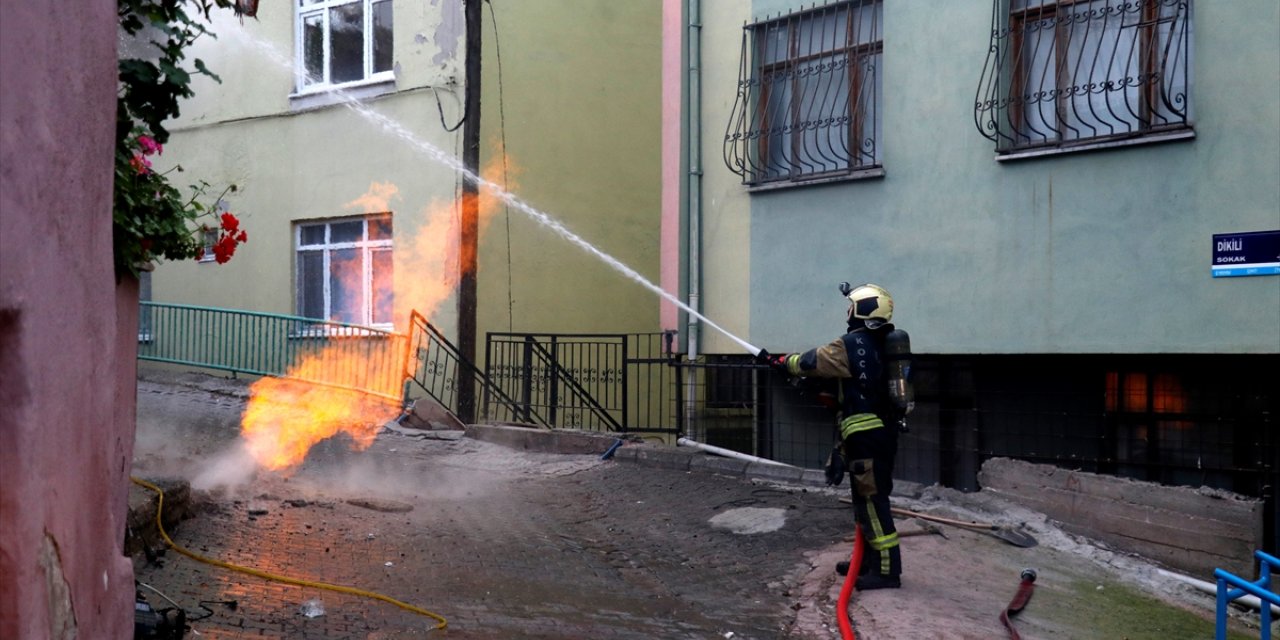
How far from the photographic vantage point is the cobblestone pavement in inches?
246

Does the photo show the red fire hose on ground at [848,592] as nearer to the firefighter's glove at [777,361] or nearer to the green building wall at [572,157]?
the firefighter's glove at [777,361]

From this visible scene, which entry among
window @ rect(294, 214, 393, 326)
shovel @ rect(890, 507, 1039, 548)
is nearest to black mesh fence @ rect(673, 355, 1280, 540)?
shovel @ rect(890, 507, 1039, 548)

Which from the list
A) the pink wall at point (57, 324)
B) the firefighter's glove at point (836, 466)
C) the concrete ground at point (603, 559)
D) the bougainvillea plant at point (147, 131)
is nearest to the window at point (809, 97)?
the concrete ground at point (603, 559)

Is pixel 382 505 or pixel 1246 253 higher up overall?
pixel 1246 253

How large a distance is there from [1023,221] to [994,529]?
2615mm

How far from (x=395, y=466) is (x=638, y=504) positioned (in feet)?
9.18

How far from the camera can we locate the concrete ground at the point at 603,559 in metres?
6.31

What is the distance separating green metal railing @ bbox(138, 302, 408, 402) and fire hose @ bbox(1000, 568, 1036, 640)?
9008 mm

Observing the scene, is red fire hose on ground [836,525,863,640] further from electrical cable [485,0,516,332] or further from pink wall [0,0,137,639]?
electrical cable [485,0,516,332]

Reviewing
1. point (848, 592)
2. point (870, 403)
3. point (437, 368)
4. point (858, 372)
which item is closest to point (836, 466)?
point (870, 403)

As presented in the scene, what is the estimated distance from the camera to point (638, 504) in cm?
995

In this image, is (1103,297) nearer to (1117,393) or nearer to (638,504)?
(1117,393)

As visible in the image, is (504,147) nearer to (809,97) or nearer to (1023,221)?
(809,97)

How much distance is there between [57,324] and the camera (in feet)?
12.3
